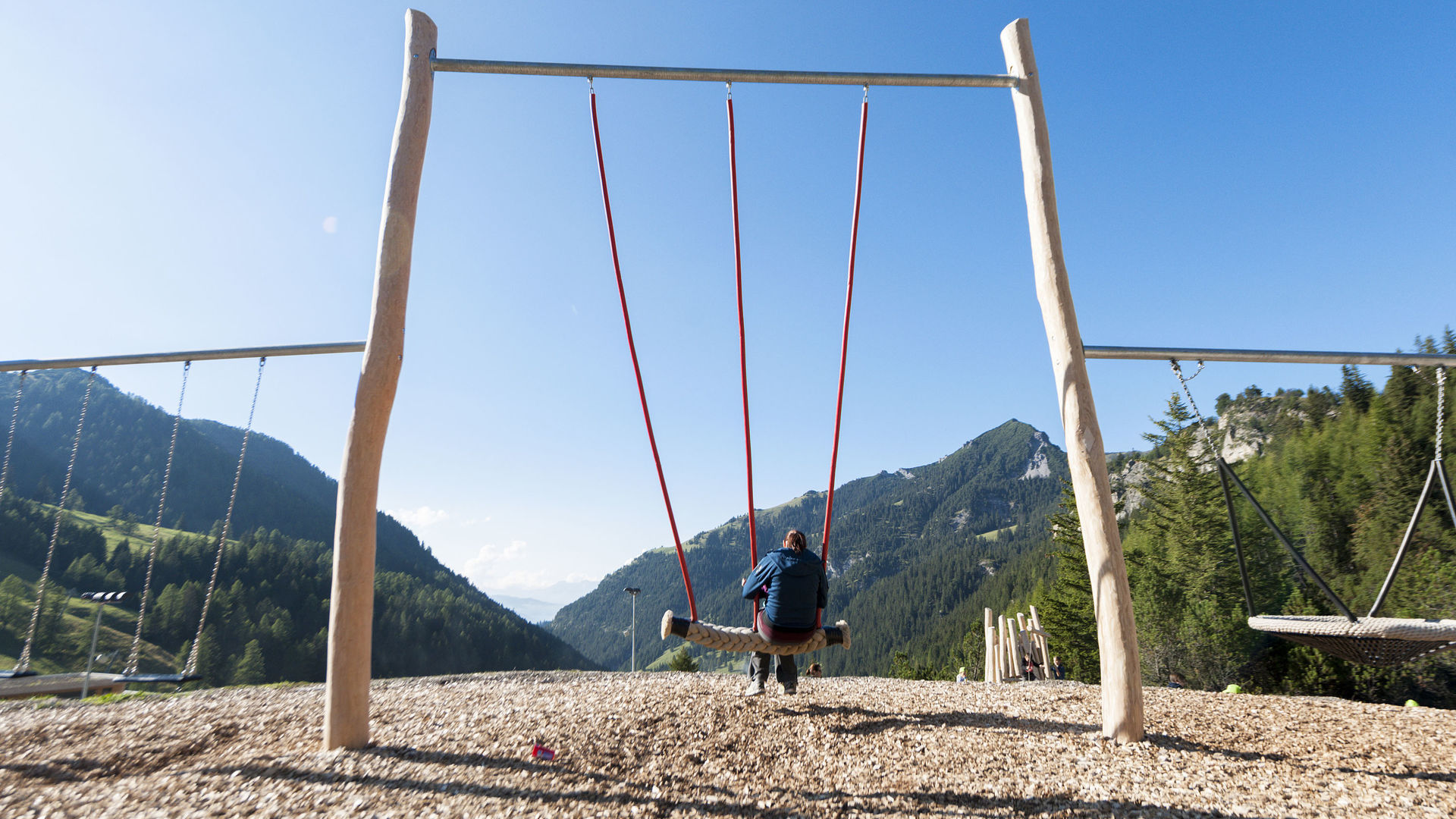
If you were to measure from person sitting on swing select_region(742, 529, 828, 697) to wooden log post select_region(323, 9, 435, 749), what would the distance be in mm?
2936

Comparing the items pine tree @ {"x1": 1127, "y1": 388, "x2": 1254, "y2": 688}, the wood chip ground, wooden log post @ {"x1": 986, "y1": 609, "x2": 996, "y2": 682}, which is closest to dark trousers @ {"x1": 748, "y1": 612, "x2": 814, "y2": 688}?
the wood chip ground

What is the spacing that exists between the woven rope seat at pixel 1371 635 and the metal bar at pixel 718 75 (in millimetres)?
5067

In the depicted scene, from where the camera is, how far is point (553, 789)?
4145 mm

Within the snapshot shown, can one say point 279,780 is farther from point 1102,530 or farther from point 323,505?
point 323,505

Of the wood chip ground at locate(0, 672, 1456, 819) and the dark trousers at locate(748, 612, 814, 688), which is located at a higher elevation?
the dark trousers at locate(748, 612, 814, 688)

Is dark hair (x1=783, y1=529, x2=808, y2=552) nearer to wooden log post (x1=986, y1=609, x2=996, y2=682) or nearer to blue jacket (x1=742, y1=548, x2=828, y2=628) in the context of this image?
blue jacket (x1=742, y1=548, x2=828, y2=628)

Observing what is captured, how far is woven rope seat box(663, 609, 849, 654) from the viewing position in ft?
19.0

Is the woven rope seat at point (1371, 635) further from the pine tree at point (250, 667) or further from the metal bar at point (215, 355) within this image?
the pine tree at point (250, 667)

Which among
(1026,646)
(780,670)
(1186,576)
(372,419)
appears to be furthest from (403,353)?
(1186,576)

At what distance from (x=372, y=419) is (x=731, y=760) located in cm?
346

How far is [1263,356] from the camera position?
6309 millimetres

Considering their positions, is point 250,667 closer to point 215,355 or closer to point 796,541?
point 215,355

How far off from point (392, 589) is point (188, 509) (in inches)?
2697

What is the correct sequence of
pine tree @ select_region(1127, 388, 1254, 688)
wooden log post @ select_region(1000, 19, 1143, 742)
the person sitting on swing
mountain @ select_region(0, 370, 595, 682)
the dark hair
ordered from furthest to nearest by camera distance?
mountain @ select_region(0, 370, 595, 682) < pine tree @ select_region(1127, 388, 1254, 688) < the dark hair < the person sitting on swing < wooden log post @ select_region(1000, 19, 1143, 742)
